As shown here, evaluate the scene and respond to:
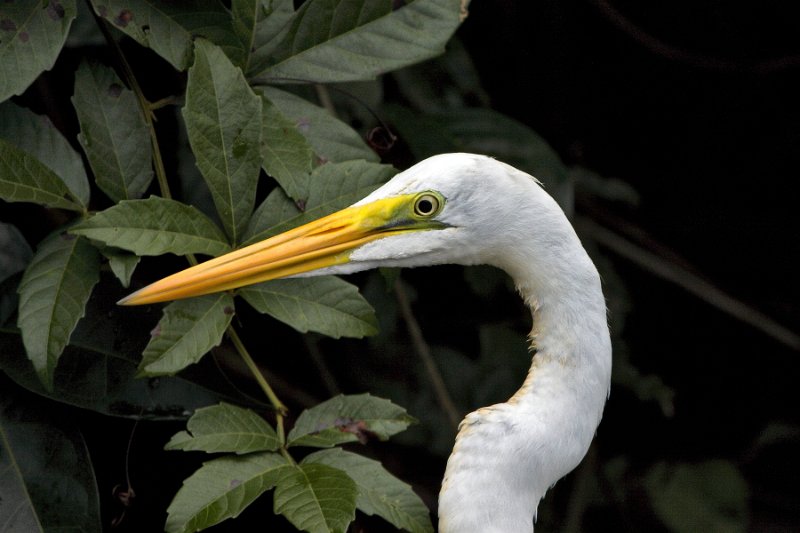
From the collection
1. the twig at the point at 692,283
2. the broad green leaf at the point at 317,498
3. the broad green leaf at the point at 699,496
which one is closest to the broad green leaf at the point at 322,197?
the broad green leaf at the point at 317,498

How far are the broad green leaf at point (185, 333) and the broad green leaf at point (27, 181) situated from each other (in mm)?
210

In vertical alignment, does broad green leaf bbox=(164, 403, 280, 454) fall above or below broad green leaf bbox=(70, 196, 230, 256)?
below

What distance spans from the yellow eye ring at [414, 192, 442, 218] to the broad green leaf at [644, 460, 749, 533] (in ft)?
5.32

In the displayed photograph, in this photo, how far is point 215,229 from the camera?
1.21 m

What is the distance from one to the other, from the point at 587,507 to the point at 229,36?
179 centimetres

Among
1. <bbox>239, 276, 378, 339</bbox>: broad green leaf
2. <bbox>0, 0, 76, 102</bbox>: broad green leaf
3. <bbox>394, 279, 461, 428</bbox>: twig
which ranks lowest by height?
<bbox>394, 279, 461, 428</bbox>: twig

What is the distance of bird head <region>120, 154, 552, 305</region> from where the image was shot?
116cm

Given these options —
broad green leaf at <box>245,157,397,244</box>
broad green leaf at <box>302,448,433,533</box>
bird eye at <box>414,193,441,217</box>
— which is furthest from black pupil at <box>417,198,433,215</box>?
broad green leaf at <box>302,448,433,533</box>

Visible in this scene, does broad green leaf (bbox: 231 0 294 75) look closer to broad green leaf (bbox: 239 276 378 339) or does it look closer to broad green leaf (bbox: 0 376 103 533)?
broad green leaf (bbox: 239 276 378 339)

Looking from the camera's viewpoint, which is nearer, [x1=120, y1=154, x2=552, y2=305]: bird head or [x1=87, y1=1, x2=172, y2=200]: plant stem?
[x1=120, y1=154, x2=552, y2=305]: bird head

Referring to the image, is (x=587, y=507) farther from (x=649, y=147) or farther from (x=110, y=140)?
(x=110, y=140)

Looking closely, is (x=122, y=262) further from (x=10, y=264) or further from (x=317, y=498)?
(x=317, y=498)

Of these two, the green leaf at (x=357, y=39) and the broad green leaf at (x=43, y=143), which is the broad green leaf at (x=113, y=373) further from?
the green leaf at (x=357, y=39)

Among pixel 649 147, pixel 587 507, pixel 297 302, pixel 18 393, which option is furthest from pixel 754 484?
pixel 18 393
